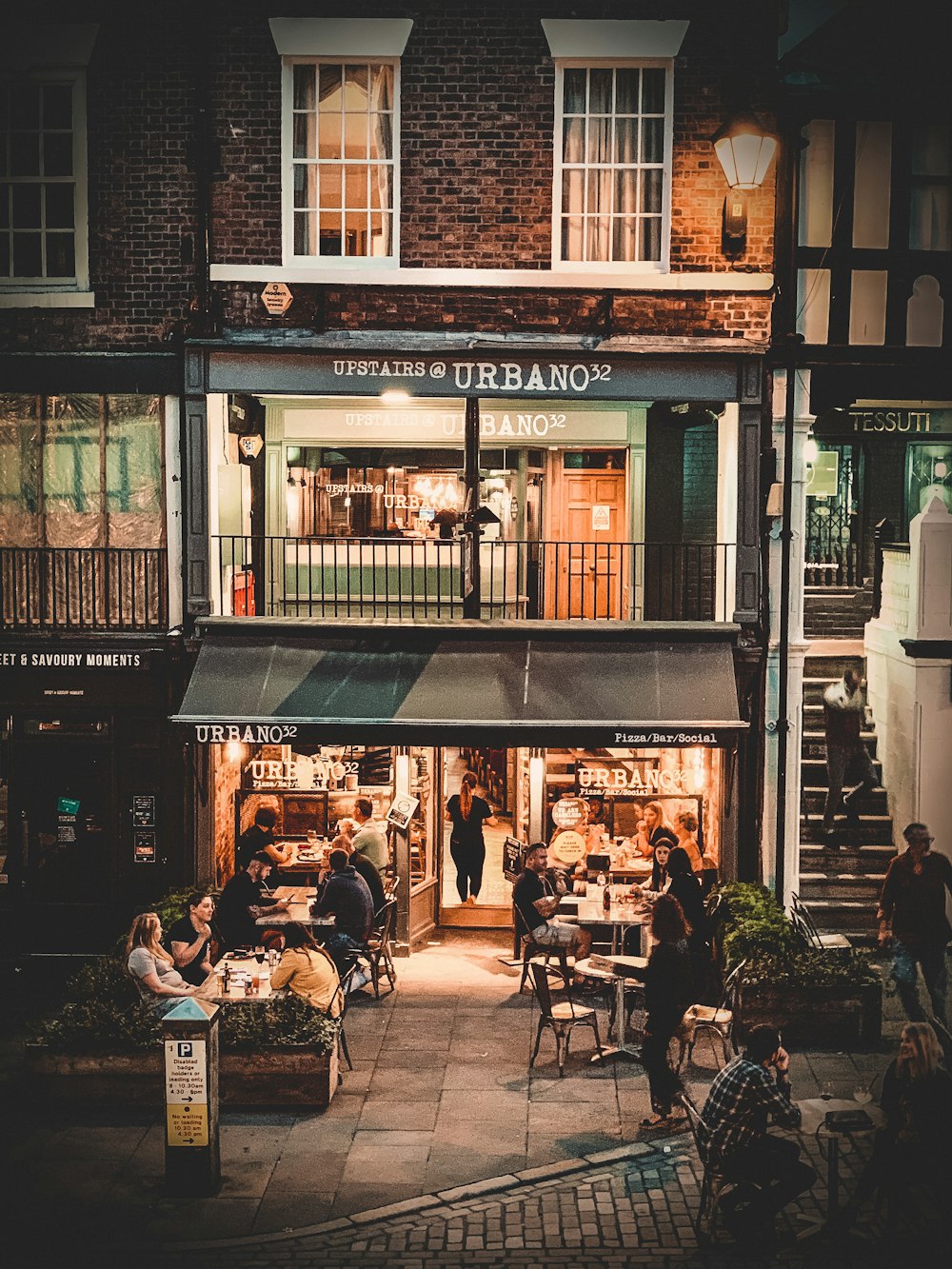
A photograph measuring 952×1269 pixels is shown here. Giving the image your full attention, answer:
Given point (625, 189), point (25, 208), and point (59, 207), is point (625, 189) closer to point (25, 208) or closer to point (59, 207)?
point (59, 207)

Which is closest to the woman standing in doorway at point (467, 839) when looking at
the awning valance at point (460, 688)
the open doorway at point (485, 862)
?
the open doorway at point (485, 862)

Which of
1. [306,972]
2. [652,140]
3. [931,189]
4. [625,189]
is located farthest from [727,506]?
[306,972]

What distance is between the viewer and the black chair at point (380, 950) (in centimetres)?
1301

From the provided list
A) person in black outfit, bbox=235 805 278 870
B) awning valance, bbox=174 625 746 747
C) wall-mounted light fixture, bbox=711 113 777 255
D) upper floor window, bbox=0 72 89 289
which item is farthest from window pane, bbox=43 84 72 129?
person in black outfit, bbox=235 805 278 870

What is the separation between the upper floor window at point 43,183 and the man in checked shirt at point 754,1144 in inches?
390

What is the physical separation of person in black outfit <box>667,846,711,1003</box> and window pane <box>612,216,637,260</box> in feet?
19.7

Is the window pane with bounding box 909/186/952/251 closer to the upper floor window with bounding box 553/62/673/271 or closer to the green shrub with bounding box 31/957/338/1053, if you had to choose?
the upper floor window with bounding box 553/62/673/271

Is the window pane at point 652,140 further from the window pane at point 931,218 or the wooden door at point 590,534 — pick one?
the wooden door at point 590,534

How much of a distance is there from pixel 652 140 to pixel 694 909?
296 inches

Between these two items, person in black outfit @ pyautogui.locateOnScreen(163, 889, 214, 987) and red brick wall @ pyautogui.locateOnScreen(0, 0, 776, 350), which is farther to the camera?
red brick wall @ pyautogui.locateOnScreen(0, 0, 776, 350)

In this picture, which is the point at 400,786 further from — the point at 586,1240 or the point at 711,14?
the point at 711,14

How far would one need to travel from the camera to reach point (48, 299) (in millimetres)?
13773

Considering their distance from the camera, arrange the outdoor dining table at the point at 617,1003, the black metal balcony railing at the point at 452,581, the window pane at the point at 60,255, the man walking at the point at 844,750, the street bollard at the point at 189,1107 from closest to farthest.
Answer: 1. the street bollard at the point at 189,1107
2. the outdoor dining table at the point at 617,1003
3. the window pane at the point at 60,255
4. the black metal balcony railing at the point at 452,581
5. the man walking at the point at 844,750

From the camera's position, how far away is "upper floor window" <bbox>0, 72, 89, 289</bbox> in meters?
13.7
